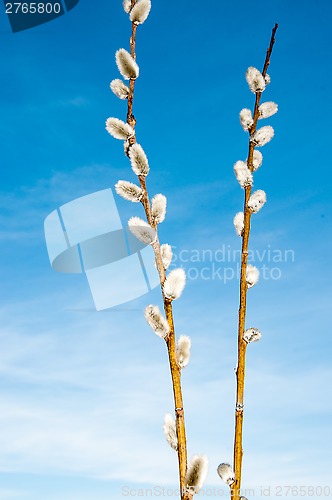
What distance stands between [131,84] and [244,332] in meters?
0.80

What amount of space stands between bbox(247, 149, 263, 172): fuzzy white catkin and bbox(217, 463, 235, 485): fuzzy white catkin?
88 cm

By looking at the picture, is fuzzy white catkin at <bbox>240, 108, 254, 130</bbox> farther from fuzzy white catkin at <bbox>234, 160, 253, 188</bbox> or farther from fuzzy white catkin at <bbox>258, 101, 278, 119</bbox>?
fuzzy white catkin at <bbox>234, 160, 253, 188</bbox>

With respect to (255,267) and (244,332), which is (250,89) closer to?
(255,267)

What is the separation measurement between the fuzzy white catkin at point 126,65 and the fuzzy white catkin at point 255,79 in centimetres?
36

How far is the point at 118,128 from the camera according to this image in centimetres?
160

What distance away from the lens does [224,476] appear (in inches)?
57.4

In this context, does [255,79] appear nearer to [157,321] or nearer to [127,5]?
[127,5]

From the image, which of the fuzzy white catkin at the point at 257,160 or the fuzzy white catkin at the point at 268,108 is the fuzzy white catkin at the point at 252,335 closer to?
the fuzzy white catkin at the point at 257,160

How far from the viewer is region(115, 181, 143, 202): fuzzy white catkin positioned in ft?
5.04

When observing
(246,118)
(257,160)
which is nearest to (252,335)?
(257,160)

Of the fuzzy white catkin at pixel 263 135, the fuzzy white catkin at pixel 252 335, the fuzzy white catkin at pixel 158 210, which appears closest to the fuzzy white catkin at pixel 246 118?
the fuzzy white catkin at pixel 263 135

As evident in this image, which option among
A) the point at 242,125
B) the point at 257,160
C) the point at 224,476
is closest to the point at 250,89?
the point at 242,125

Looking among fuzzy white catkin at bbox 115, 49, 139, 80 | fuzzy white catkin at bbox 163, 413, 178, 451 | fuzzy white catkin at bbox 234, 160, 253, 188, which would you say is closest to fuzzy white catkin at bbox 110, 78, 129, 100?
fuzzy white catkin at bbox 115, 49, 139, 80

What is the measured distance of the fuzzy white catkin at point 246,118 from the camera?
1.76 m
